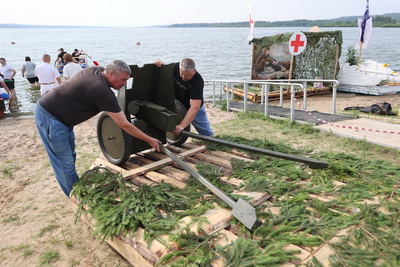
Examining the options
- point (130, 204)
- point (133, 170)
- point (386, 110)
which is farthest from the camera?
point (386, 110)

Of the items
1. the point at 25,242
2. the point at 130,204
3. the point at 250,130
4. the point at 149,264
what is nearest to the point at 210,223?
the point at 149,264

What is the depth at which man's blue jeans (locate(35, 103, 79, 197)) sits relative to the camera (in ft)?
12.7

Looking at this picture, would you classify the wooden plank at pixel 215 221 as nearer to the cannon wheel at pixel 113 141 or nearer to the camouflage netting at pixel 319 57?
the cannon wheel at pixel 113 141

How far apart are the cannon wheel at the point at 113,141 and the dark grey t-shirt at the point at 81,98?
577 millimetres

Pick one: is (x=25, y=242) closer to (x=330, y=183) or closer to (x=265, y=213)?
(x=265, y=213)

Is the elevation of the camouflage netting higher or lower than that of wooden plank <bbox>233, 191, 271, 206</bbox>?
higher

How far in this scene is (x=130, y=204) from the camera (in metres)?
3.29

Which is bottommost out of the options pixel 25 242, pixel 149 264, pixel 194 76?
pixel 25 242

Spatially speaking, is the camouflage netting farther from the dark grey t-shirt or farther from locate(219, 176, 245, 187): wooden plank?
the dark grey t-shirt

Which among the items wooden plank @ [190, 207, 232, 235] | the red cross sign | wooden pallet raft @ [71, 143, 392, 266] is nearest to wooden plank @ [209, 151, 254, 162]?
wooden pallet raft @ [71, 143, 392, 266]

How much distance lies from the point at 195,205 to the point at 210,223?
41 cm

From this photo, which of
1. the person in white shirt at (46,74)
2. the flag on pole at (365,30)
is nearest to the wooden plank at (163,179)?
the person in white shirt at (46,74)

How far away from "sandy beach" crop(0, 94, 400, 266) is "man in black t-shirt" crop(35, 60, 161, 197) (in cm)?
56

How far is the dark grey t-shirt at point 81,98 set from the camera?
11.7ft
